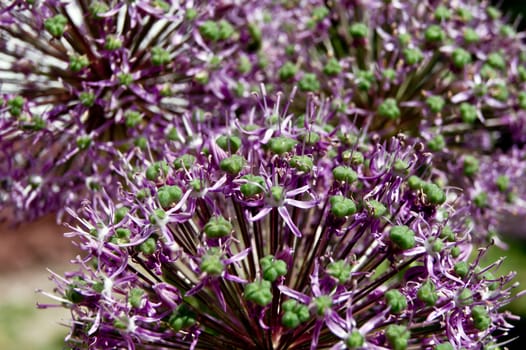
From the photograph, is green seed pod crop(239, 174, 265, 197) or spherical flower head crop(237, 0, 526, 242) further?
spherical flower head crop(237, 0, 526, 242)

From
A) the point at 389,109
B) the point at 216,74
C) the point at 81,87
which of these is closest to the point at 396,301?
the point at 389,109

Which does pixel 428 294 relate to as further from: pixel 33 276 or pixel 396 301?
pixel 33 276

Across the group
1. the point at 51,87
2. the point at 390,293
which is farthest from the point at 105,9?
the point at 390,293

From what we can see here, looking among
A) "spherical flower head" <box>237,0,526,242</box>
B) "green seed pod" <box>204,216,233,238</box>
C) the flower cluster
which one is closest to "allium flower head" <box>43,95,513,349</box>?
"green seed pod" <box>204,216,233,238</box>

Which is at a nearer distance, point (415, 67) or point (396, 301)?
point (396, 301)

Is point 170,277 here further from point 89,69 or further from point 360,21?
point 360,21

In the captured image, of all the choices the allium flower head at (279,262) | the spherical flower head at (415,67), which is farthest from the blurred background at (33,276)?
the allium flower head at (279,262)

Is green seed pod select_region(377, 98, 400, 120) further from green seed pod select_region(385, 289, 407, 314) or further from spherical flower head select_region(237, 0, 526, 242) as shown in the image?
green seed pod select_region(385, 289, 407, 314)
